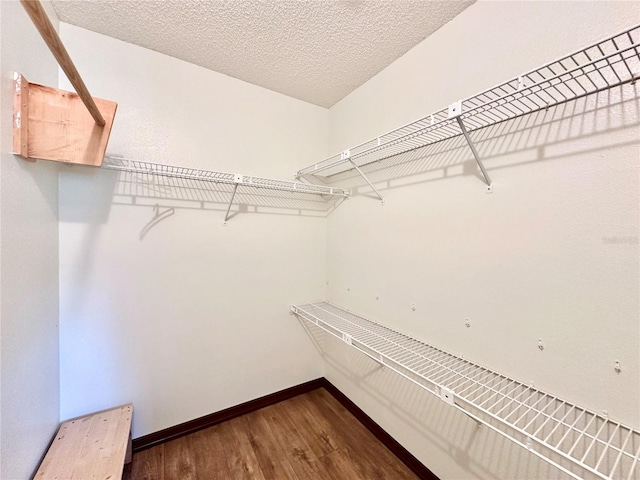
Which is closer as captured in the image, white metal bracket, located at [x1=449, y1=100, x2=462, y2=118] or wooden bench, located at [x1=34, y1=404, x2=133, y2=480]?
white metal bracket, located at [x1=449, y1=100, x2=462, y2=118]

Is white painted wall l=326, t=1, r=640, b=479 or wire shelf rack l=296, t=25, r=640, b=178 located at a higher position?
wire shelf rack l=296, t=25, r=640, b=178

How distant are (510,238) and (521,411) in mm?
695

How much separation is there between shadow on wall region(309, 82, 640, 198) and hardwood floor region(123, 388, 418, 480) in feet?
5.48

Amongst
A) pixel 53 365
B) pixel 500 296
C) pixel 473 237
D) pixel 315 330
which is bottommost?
pixel 315 330

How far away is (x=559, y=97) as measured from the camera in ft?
3.14

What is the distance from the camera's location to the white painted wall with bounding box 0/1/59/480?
874 millimetres

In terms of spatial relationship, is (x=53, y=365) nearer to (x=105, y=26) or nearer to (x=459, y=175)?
(x=105, y=26)

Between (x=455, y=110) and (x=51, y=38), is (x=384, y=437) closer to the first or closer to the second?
(x=455, y=110)

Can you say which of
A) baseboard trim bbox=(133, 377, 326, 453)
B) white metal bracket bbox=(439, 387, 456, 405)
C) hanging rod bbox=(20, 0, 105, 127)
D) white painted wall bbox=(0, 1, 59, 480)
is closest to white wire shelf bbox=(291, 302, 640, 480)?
white metal bracket bbox=(439, 387, 456, 405)

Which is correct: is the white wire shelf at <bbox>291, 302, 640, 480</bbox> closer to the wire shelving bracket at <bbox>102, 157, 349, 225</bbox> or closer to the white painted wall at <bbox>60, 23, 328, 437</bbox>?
the white painted wall at <bbox>60, 23, 328, 437</bbox>

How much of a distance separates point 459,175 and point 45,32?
153cm

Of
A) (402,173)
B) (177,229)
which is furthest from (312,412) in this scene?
(402,173)

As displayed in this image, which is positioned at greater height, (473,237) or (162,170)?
(162,170)

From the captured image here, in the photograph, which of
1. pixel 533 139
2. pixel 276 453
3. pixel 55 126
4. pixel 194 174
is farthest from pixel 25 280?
pixel 533 139
